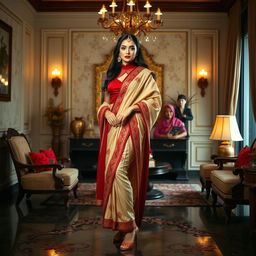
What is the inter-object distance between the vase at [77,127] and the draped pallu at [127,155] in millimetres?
4149

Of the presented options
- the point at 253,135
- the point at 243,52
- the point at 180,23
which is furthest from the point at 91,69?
the point at 253,135

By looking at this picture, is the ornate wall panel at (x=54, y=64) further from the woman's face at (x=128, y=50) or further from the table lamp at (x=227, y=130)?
the woman's face at (x=128, y=50)

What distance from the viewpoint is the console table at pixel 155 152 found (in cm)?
730

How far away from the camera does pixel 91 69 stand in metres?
7.84

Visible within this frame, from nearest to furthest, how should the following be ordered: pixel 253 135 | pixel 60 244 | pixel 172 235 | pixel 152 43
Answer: pixel 60 244 → pixel 172 235 → pixel 253 135 → pixel 152 43

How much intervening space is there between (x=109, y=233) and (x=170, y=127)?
395 cm

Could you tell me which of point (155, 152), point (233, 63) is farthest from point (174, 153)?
point (233, 63)

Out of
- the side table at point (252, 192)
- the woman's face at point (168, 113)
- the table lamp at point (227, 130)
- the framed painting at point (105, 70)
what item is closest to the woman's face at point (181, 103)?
the woman's face at point (168, 113)

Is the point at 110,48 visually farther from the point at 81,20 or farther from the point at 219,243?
the point at 219,243

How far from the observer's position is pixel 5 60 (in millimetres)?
5863

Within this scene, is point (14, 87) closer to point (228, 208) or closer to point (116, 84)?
point (116, 84)

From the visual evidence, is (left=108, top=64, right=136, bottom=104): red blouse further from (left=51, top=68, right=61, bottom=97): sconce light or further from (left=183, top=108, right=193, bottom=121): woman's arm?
(left=51, top=68, right=61, bottom=97): sconce light

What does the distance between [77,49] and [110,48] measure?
631 mm

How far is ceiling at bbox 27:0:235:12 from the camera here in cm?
762
